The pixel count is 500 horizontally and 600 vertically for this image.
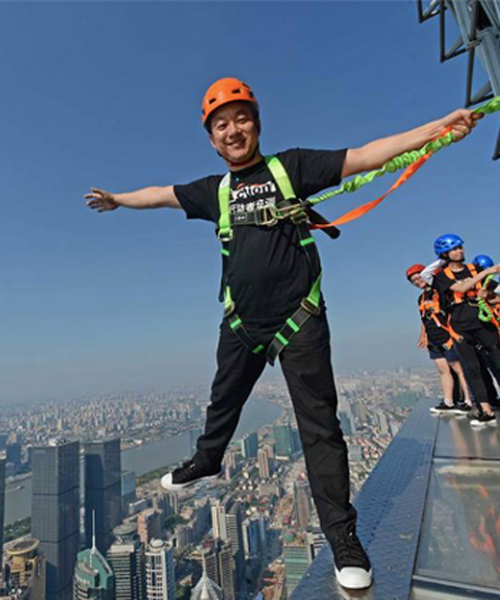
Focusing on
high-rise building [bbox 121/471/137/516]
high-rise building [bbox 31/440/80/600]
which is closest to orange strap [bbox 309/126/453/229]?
high-rise building [bbox 31/440/80/600]

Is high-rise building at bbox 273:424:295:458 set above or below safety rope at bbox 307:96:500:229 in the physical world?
below

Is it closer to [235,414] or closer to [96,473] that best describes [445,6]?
[235,414]

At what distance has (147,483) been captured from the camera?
26266mm

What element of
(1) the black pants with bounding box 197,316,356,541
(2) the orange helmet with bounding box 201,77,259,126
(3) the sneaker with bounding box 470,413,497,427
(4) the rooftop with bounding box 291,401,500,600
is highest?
(2) the orange helmet with bounding box 201,77,259,126

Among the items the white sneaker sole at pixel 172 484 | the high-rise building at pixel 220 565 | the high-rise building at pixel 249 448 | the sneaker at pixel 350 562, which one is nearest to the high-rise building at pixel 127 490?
the high-rise building at pixel 249 448

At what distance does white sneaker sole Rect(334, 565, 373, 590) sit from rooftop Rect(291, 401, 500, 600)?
0.06 ft

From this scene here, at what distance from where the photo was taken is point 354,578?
38.2 inches

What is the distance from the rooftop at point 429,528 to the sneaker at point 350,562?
0.9 inches

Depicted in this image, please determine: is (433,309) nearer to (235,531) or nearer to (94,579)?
(235,531)

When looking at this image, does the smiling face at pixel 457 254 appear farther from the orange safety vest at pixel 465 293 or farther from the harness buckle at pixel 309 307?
the harness buckle at pixel 309 307

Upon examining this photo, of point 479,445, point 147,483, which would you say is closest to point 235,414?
point 479,445

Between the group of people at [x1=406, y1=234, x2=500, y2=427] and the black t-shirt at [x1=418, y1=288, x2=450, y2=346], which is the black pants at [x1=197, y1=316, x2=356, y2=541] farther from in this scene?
the black t-shirt at [x1=418, y1=288, x2=450, y2=346]

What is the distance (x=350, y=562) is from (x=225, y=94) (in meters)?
1.70

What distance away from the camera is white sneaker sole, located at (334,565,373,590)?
0.96 meters
